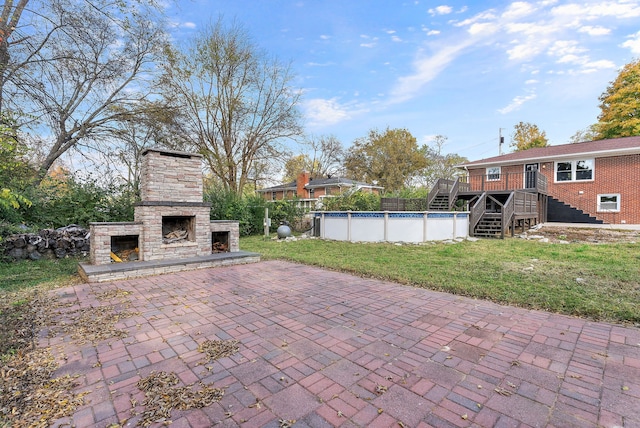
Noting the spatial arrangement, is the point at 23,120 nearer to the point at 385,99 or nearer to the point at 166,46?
the point at 166,46

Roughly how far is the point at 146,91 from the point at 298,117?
8.98 meters

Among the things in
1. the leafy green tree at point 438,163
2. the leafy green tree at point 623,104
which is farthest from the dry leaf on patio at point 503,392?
the leafy green tree at point 438,163

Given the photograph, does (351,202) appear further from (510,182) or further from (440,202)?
(510,182)

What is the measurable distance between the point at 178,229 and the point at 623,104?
27747mm

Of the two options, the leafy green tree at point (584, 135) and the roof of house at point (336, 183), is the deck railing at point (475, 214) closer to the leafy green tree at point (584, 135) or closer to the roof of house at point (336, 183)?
the roof of house at point (336, 183)

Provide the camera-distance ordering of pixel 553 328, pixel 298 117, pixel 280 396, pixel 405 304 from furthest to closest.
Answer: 1. pixel 298 117
2. pixel 405 304
3. pixel 553 328
4. pixel 280 396

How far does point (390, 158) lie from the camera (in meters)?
30.7

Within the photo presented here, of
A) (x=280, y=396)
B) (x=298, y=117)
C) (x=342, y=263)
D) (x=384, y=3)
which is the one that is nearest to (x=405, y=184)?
(x=298, y=117)

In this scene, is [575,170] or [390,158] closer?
[575,170]

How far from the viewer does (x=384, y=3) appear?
8203 mm

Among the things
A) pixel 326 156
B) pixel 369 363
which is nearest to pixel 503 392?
pixel 369 363

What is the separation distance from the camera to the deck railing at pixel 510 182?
13.9m

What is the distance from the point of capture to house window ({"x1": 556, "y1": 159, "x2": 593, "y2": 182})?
15107mm

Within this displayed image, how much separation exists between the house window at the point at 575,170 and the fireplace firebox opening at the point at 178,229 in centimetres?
1885
